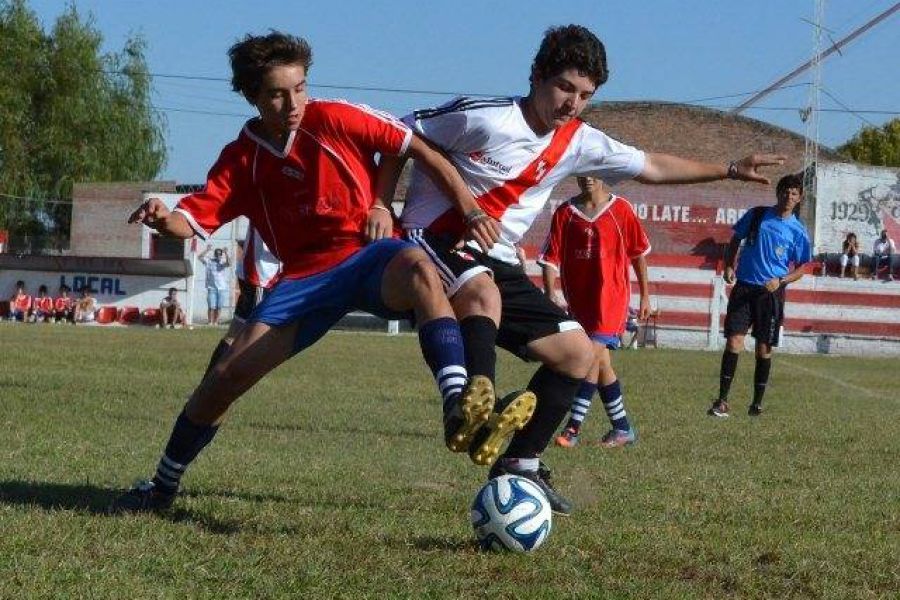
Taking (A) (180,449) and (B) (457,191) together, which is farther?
(A) (180,449)

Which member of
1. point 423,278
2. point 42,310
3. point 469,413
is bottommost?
point 42,310

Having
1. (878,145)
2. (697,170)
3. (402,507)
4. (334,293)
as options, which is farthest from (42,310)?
(878,145)

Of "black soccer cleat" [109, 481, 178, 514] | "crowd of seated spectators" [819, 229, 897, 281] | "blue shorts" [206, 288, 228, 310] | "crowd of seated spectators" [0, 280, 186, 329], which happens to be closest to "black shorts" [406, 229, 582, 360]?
"black soccer cleat" [109, 481, 178, 514]

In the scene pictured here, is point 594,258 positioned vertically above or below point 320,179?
below

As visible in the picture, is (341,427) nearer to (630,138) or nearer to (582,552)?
(582,552)

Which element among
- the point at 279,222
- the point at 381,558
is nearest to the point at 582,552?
the point at 381,558

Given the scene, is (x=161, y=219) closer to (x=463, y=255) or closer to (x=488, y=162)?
(x=463, y=255)

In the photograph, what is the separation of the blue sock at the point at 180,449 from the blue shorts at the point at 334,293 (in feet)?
1.80

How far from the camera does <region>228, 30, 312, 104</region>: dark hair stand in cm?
546

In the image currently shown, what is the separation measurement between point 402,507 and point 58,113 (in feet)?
179

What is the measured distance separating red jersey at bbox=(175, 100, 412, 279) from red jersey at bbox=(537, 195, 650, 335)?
4865 millimetres

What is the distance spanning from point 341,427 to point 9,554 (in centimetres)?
607

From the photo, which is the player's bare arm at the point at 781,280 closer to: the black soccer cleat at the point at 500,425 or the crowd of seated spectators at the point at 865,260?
the black soccer cleat at the point at 500,425

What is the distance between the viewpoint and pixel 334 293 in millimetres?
5418
